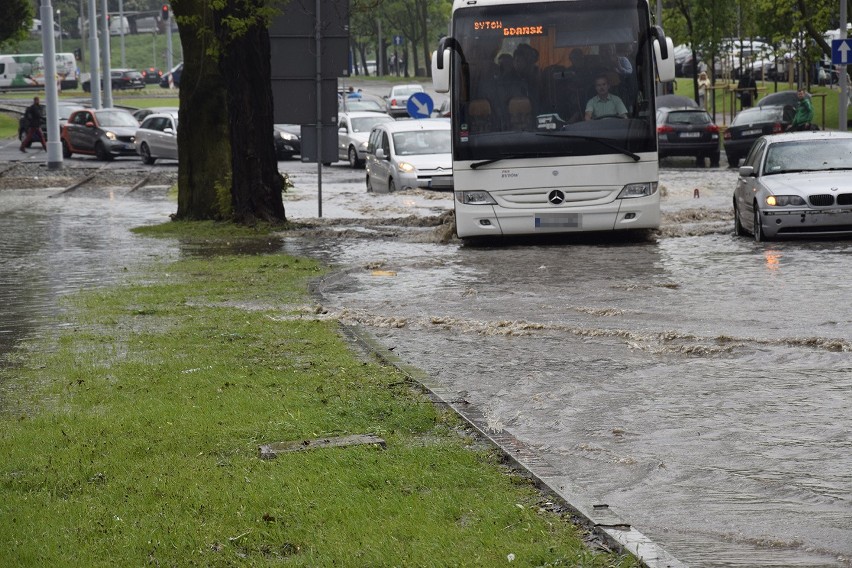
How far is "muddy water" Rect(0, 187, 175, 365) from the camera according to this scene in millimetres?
13641

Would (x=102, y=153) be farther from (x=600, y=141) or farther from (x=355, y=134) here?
(x=600, y=141)

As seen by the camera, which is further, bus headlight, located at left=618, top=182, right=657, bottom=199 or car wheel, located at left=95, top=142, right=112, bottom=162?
car wheel, located at left=95, top=142, right=112, bottom=162

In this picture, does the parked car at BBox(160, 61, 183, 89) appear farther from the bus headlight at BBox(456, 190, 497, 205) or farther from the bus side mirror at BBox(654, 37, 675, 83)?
the bus side mirror at BBox(654, 37, 675, 83)

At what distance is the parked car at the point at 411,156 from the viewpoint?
28812mm

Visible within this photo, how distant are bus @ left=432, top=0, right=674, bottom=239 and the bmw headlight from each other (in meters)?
1.44

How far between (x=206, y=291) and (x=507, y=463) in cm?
822

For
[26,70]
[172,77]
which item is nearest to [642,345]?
[172,77]

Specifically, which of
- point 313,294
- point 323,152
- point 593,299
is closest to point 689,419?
point 593,299

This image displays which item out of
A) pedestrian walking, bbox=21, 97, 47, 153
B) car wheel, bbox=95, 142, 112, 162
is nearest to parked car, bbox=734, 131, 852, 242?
car wheel, bbox=95, 142, 112, 162

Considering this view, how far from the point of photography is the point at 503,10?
1848 centimetres

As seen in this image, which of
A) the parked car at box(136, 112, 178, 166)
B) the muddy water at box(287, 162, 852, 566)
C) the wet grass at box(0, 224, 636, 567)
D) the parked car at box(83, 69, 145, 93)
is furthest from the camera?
the parked car at box(83, 69, 145, 93)

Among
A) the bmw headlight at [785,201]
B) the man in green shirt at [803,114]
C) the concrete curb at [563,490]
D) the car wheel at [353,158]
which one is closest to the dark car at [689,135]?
the man in green shirt at [803,114]

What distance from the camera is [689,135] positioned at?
130 ft

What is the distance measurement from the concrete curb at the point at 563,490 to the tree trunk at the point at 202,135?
14.3 m
